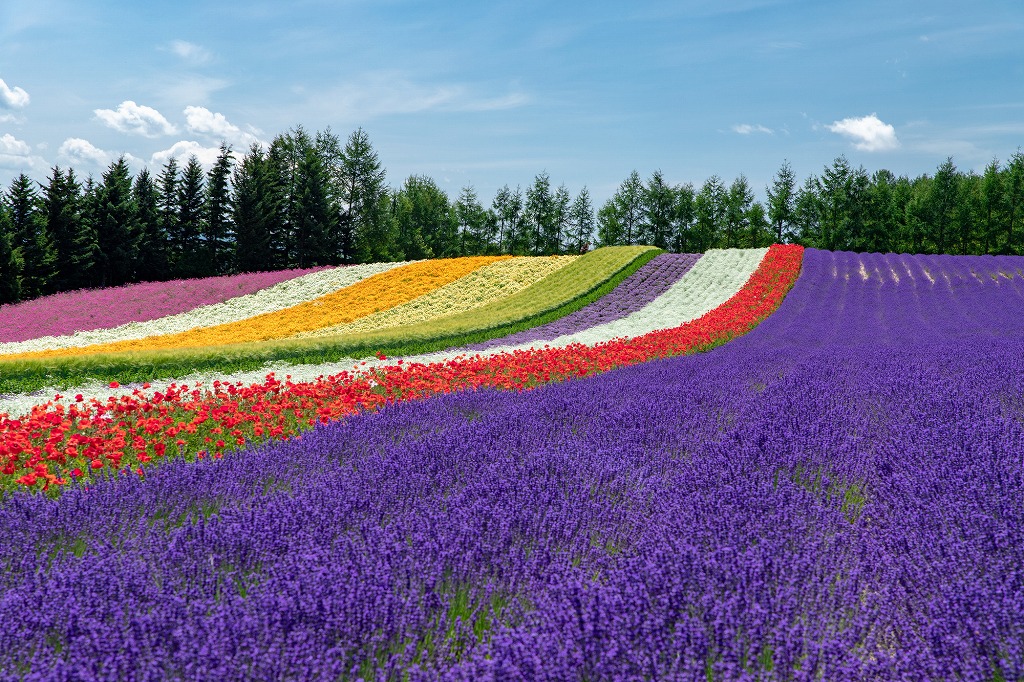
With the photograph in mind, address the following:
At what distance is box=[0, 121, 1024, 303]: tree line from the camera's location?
35812mm

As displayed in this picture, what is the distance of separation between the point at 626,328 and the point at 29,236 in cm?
3217

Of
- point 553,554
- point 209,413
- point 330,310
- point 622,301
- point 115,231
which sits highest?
point 115,231

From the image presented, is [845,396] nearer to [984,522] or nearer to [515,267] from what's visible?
[984,522]

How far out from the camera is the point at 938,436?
450cm

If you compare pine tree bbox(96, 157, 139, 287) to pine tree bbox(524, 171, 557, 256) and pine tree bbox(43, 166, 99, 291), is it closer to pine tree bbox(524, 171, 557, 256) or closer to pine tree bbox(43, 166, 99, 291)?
pine tree bbox(43, 166, 99, 291)

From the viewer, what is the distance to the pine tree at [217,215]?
41.6 m

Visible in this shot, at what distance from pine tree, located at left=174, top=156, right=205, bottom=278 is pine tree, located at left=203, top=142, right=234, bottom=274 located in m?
0.35

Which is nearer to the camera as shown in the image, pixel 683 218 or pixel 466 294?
pixel 466 294

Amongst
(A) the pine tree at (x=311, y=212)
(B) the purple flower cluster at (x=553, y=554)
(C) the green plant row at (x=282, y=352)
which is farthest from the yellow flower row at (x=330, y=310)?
(B) the purple flower cluster at (x=553, y=554)

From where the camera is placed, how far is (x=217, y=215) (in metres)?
41.8

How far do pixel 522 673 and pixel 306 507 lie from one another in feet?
5.72

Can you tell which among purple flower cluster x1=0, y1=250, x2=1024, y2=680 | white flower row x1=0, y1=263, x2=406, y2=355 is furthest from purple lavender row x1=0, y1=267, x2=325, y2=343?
purple flower cluster x1=0, y1=250, x2=1024, y2=680

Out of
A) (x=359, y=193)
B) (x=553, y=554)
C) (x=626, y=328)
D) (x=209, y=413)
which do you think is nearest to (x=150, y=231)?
(x=359, y=193)

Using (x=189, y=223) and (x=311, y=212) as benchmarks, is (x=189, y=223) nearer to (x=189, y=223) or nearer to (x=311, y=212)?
(x=189, y=223)
